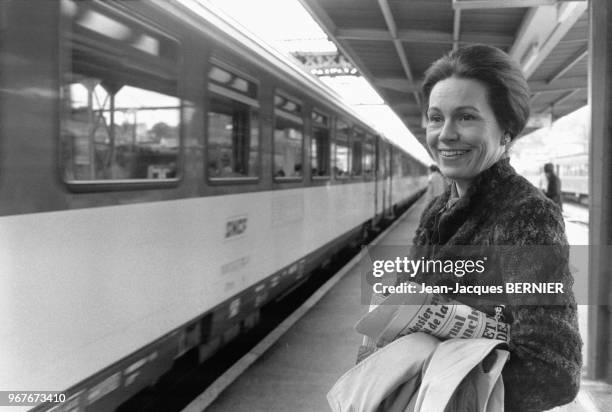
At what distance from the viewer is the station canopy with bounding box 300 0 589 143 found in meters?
8.26

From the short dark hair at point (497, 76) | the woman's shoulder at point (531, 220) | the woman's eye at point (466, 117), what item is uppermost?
the short dark hair at point (497, 76)

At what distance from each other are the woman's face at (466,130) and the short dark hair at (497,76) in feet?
0.05

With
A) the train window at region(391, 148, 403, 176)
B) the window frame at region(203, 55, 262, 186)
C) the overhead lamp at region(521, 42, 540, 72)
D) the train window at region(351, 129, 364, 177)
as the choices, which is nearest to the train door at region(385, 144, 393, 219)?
the train window at region(391, 148, 403, 176)

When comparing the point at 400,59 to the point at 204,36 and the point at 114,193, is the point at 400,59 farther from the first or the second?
the point at 114,193

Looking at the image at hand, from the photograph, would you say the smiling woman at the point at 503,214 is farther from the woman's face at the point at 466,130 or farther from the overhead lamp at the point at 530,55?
the overhead lamp at the point at 530,55

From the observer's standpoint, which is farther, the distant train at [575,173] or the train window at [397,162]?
the distant train at [575,173]

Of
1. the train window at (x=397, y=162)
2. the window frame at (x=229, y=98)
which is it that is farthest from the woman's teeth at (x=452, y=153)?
the train window at (x=397, y=162)

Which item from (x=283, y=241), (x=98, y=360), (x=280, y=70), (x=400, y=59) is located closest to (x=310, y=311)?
(x=283, y=241)

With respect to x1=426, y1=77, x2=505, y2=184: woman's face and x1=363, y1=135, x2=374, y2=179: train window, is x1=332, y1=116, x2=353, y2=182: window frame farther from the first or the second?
x1=426, y1=77, x2=505, y2=184: woman's face

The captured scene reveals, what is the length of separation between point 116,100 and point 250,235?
220 centimetres

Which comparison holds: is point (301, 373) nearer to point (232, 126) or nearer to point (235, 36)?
point (232, 126)

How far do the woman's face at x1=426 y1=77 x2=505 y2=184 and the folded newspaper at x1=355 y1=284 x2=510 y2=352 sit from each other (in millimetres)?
343

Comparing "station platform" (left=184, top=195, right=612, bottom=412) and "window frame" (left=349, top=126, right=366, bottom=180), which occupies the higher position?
"window frame" (left=349, top=126, right=366, bottom=180)

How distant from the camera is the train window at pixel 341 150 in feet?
30.5
